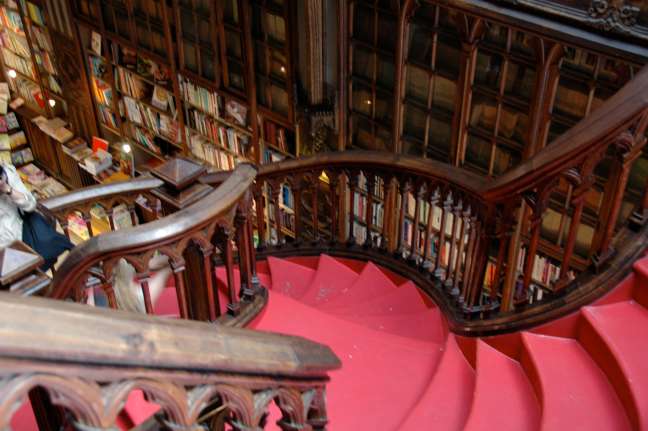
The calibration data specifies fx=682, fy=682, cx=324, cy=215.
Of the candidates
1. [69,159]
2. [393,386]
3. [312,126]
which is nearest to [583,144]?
[393,386]

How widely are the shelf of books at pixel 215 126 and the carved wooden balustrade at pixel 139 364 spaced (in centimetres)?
448

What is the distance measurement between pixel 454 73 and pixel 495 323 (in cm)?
197

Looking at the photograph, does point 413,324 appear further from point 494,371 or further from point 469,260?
point 494,371

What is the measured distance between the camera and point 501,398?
2096 mm

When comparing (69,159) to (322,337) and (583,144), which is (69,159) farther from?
(583,144)

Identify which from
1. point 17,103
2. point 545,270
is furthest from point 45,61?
point 545,270

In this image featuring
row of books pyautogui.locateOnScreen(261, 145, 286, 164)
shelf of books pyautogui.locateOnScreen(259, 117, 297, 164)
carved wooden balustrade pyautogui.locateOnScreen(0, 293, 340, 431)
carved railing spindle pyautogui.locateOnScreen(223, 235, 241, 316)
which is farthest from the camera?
row of books pyautogui.locateOnScreen(261, 145, 286, 164)

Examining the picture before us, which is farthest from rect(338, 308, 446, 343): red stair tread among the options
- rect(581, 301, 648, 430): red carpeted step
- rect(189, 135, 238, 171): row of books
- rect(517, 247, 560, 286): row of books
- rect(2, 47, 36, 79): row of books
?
rect(2, 47, 36, 79): row of books

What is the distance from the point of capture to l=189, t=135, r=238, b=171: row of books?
5965 mm

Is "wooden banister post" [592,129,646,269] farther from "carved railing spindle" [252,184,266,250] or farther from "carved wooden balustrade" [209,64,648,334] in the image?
"carved railing spindle" [252,184,266,250]

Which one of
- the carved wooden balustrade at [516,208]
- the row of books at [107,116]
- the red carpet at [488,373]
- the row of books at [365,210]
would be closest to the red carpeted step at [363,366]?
the red carpet at [488,373]

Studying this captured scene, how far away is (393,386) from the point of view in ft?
7.50

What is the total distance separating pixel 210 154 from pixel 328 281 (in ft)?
10.3

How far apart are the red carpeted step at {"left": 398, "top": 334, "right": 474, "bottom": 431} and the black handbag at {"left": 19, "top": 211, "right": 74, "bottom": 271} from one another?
141cm
